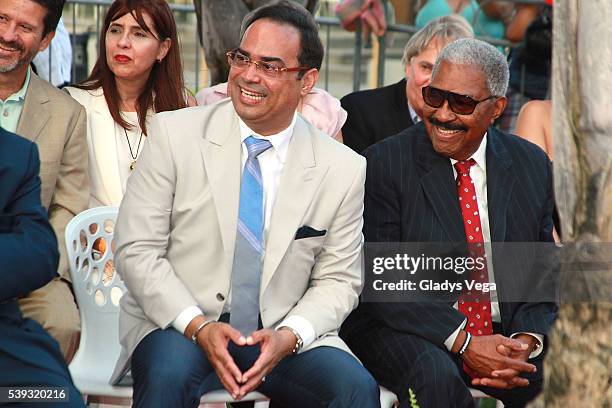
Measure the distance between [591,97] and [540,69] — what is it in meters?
5.20

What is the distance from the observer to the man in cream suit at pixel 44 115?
198 inches

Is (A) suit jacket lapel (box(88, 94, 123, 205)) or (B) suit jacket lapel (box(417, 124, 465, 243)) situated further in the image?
(A) suit jacket lapel (box(88, 94, 123, 205))

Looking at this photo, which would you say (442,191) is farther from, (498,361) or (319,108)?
(319,108)

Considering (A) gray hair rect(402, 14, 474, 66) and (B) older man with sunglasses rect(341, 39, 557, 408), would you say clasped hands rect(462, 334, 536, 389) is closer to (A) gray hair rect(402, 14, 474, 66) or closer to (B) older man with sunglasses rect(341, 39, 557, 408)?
(B) older man with sunglasses rect(341, 39, 557, 408)

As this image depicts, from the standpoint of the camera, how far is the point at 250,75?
4.64 m

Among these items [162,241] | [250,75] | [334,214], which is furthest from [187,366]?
[250,75]

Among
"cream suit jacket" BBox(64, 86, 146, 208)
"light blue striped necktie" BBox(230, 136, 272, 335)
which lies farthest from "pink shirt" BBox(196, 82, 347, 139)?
→ "light blue striped necktie" BBox(230, 136, 272, 335)

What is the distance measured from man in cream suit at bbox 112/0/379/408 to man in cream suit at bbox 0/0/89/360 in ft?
2.09

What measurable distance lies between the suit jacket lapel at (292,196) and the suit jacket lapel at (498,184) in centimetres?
85

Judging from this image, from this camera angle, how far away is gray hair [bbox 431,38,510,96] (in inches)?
200

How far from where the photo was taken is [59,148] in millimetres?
5090

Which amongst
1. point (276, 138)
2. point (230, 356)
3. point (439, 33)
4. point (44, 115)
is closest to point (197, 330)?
point (230, 356)

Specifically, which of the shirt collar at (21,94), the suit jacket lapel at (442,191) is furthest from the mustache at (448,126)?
the shirt collar at (21,94)

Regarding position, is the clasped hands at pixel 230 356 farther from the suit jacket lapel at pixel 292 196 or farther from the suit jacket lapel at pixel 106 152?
the suit jacket lapel at pixel 106 152
